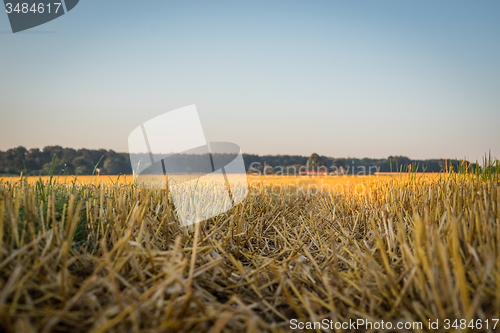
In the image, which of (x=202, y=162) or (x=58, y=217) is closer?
(x=58, y=217)

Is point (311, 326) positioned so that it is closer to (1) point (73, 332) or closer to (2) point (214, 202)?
(1) point (73, 332)

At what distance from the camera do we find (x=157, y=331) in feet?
2.39

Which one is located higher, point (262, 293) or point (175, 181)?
point (175, 181)

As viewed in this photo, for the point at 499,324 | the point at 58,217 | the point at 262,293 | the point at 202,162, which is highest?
the point at 202,162

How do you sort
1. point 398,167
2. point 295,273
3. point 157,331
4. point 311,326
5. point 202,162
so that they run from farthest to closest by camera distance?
point 398,167 → point 202,162 → point 295,273 → point 311,326 → point 157,331

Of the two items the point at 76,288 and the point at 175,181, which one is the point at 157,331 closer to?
the point at 76,288

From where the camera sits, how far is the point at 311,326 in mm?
979

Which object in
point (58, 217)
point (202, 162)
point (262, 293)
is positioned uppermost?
point (202, 162)

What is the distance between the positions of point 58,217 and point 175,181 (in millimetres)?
1503

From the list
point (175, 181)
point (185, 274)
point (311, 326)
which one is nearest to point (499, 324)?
point (311, 326)

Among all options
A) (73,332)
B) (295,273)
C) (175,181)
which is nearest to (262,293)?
(295,273)

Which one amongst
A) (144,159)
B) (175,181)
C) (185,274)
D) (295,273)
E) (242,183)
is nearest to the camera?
(185,274)

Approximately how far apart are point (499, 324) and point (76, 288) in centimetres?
146

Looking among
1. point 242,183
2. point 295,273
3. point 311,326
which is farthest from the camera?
point 242,183
